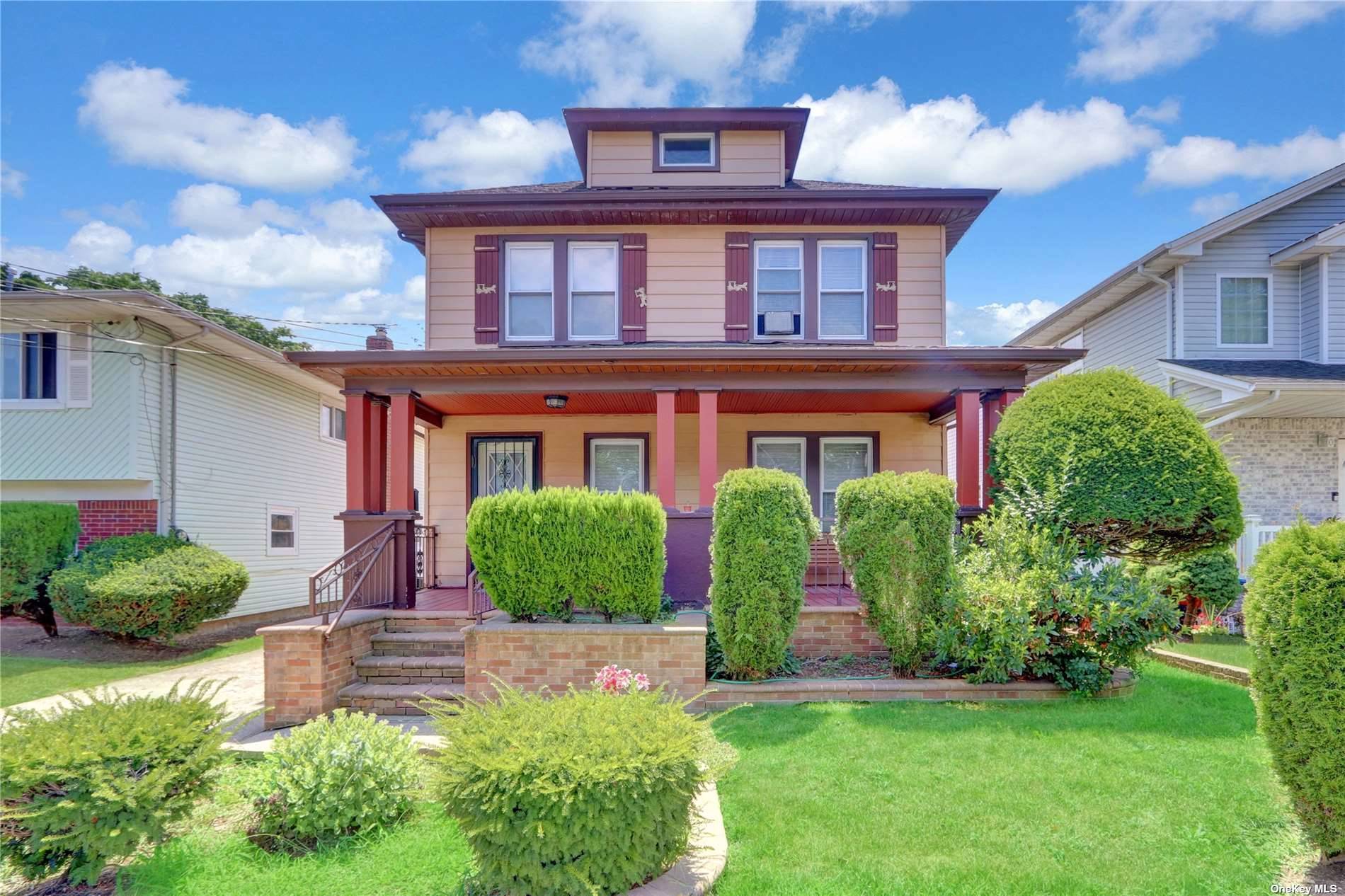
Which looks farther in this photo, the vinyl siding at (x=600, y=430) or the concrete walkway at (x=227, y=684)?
the vinyl siding at (x=600, y=430)

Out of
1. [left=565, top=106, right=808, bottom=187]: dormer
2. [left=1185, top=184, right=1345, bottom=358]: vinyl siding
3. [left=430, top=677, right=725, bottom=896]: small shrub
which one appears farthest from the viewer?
[left=1185, top=184, right=1345, bottom=358]: vinyl siding

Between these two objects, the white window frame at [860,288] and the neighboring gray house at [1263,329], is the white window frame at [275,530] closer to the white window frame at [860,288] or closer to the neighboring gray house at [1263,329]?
the white window frame at [860,288]

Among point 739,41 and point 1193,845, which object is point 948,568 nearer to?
point 1193,845

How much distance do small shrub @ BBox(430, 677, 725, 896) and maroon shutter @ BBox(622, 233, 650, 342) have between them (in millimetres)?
7520

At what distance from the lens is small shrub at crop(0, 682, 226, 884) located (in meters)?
3.12

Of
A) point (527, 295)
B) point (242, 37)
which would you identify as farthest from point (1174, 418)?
point (242, 37)

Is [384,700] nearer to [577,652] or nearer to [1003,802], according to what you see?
[577,652]

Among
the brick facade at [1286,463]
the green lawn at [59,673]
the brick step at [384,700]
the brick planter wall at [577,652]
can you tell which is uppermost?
the brick facade at [1286,463]

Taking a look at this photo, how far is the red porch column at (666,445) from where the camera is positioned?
329 inches

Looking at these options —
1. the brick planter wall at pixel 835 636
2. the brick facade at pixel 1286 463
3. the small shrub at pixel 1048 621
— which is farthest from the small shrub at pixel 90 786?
the brick facade at pixel 1286 463

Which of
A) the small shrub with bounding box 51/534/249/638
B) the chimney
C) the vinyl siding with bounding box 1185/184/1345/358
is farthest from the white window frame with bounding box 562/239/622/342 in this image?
the vinyl siding with bounding box 1185/184/1345/358

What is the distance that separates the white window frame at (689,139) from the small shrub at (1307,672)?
367 inches

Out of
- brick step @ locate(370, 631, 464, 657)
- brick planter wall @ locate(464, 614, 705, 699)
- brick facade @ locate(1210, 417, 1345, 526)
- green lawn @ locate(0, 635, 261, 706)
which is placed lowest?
green lawn @ locate(0, 635, 261, 706)

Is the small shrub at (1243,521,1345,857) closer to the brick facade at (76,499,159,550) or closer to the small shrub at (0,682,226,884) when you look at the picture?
the small shrub at (0,682,226,884)
